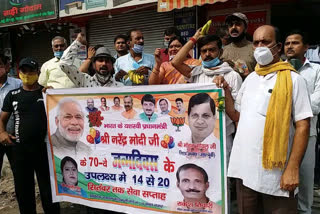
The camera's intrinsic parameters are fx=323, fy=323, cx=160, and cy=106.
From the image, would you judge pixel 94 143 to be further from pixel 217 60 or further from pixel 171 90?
pixel 217 60

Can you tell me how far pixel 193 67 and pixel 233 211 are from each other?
1.77 meters

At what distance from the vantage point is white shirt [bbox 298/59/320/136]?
2.98 metres

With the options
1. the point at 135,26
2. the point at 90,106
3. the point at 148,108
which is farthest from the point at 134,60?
the point at 135,26

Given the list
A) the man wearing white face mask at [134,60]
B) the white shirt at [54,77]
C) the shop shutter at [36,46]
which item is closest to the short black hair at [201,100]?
the man wearing white face mask at [134,60]

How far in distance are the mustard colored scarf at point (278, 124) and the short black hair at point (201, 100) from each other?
0.60 m

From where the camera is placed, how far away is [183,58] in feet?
9.59

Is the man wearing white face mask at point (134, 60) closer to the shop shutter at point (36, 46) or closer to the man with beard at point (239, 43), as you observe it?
the man with beard at point (239, 43)

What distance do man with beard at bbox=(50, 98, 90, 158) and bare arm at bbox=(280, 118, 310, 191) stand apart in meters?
Result: 2.07

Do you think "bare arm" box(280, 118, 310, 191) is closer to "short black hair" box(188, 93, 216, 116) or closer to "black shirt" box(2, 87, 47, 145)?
"short black hair" box(188, 93, 216, 116)

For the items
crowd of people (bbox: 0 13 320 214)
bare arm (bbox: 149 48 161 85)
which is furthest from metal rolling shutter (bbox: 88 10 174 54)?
bare arm (bbox: 149 48 161 85)

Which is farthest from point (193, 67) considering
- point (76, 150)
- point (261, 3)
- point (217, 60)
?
point (261, 3)

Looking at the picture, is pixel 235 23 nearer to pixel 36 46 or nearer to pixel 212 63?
pixel 212 63

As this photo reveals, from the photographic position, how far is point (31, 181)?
349cm

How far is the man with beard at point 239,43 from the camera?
3.47 m
